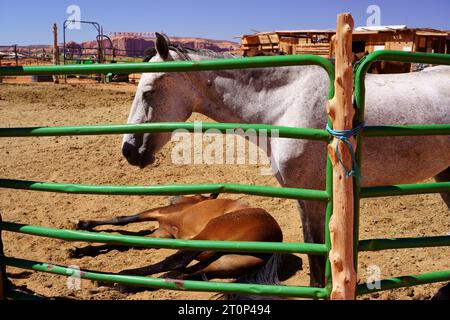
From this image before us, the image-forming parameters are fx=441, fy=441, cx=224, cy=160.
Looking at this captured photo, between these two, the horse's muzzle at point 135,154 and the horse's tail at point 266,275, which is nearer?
the horse's muzzle at point 135,154

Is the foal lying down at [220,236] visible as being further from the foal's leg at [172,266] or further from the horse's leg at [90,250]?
the horse's leg at [90,250]

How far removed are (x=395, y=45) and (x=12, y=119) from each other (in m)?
11.4

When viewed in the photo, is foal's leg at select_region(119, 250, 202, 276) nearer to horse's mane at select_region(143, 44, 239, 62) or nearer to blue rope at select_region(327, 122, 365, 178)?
horse's mane at select_region(143, 44, 239, 62)

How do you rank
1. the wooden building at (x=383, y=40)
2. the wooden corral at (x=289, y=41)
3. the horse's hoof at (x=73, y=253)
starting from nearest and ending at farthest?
the horse's hoof at (x=73, y=253)
the wooden building at (x=383, y=40)
the wooden corral at (x=289, y=41)

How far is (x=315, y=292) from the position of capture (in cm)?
199

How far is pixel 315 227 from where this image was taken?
8.75 ft

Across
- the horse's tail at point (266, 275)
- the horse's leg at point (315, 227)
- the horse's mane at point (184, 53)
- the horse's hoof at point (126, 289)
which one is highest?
the horse's mane at point (184, 53)

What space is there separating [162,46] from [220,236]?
1559 millimetres

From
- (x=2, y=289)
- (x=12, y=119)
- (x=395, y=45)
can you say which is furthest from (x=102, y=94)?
(x=2, y=289)

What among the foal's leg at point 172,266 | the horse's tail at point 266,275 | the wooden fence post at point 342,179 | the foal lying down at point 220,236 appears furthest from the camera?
the foal's leg at point 172,266

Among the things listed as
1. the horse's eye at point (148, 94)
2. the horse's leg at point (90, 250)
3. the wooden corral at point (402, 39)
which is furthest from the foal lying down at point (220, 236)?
the wooden corral at point (402, 39)

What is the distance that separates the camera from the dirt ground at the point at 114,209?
344 centimetres

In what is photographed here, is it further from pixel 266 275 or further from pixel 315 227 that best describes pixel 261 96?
pixel 266 275

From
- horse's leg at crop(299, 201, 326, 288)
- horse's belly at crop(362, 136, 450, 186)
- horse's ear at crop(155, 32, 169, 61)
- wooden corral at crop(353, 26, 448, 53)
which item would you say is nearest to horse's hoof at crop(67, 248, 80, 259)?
horse's ear at crop(155, 32, 169, 61)
